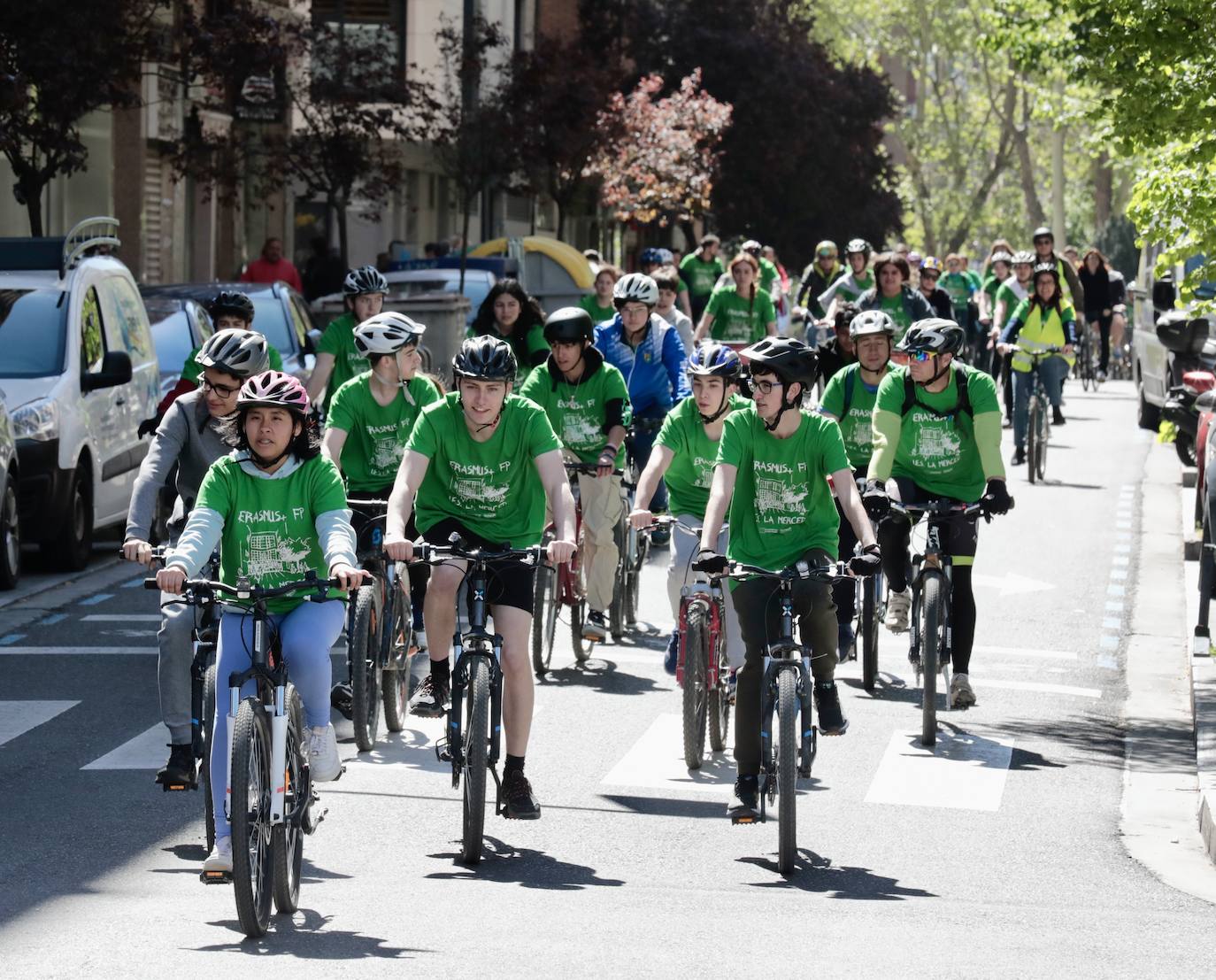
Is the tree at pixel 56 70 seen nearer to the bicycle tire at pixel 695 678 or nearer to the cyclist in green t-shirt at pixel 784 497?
the bicycle tire at pixel 695 678

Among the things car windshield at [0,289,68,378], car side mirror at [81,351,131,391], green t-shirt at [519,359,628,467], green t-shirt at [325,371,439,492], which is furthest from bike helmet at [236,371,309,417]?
car windshield at [0,289,68,378]

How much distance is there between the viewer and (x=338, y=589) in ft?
24.7

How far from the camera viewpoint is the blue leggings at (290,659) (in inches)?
296

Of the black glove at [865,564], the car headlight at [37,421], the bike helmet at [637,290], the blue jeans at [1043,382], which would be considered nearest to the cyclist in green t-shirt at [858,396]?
the bike helmet at [637,290]

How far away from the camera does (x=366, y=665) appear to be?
411 inches

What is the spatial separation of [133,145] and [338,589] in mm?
23848

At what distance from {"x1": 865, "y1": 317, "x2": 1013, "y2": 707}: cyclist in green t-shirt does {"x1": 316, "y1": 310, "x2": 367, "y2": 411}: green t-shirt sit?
10.4ft

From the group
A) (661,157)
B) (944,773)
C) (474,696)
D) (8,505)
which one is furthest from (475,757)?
(661,157)

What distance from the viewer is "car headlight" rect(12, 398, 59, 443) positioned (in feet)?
50.0

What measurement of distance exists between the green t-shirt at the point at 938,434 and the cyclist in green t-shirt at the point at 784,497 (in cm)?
200

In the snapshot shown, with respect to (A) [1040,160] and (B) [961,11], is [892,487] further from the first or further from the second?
(A) [1040,160]

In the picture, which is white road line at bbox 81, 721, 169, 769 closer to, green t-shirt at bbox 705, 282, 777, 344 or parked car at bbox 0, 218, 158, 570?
parked car at bbox 0, 218, 158, 570

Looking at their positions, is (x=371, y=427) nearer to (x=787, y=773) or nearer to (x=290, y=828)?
(x=787, y=773)

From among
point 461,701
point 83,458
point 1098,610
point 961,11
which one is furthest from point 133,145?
point 961,11
